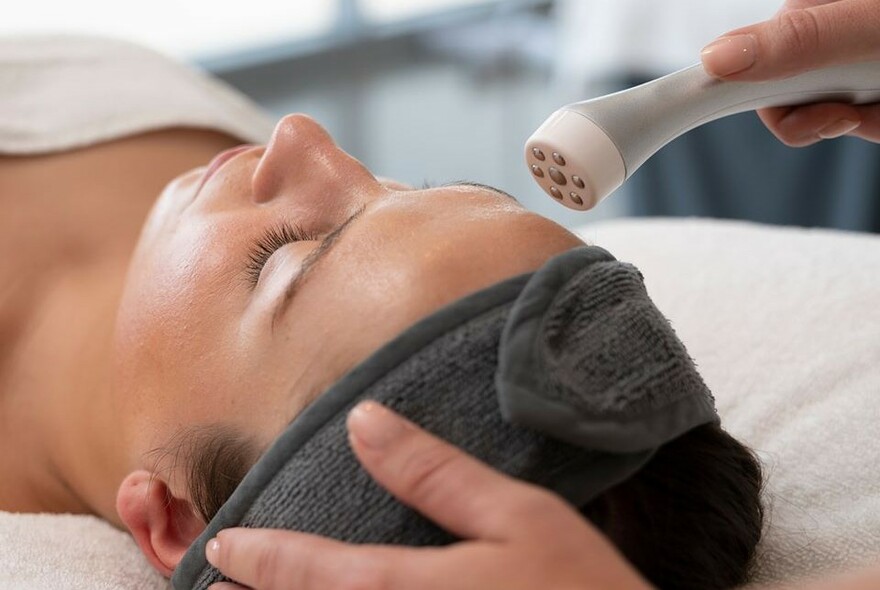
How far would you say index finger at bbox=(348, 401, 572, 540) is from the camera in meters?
0.63

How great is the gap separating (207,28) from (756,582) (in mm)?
2715

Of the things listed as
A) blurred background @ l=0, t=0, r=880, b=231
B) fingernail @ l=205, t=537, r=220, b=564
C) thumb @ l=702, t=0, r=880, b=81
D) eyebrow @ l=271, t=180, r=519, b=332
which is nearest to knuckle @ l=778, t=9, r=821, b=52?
thumb @ l=702, t=0, r=880, b=81

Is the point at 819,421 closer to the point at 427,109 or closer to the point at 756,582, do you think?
the point at 756,582

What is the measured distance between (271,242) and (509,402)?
306 millimetres

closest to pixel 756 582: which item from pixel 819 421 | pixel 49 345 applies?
pixel 819 421

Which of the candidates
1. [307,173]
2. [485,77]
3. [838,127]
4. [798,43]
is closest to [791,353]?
[838,127]

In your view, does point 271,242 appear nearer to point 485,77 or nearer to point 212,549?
point 212,549

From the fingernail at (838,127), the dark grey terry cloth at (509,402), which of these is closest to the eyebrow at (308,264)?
the dark grey terry cloth at (509,402)

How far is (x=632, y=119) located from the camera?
2.97 feet

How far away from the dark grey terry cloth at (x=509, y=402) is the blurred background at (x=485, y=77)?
1.48 m

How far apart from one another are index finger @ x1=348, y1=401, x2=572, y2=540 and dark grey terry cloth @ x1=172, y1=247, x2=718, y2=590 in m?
0.05

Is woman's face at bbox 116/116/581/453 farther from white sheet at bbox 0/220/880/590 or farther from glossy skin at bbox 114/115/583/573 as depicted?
white sheet at bbox 0/220/880/590

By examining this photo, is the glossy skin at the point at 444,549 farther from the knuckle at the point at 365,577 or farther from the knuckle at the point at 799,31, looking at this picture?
the knuckle at the point at 799,31

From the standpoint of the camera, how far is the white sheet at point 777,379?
93cm
